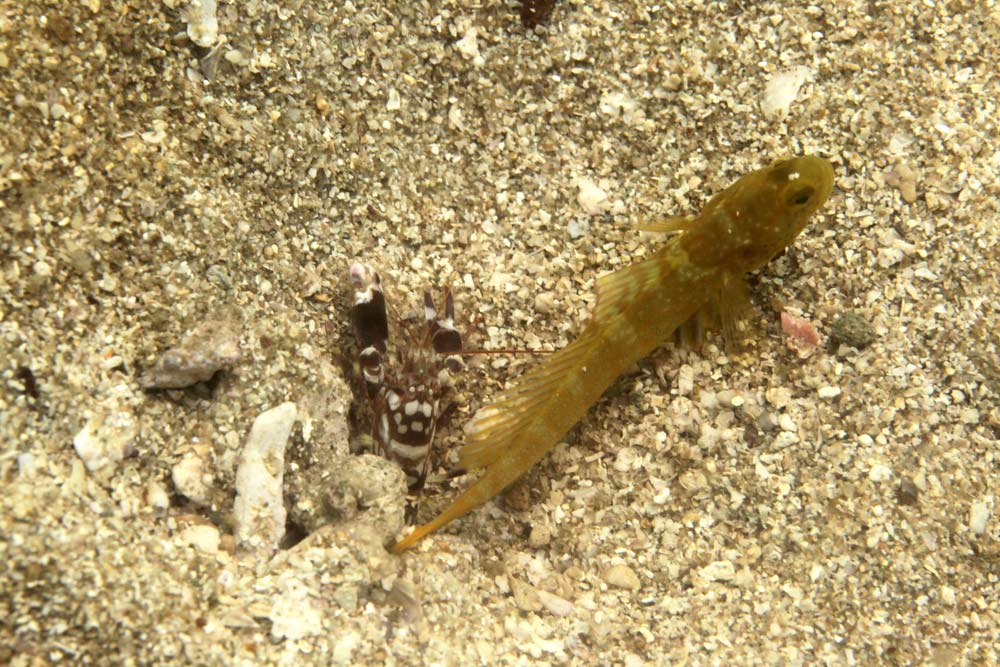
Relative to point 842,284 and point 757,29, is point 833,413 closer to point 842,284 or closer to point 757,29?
point 842,284

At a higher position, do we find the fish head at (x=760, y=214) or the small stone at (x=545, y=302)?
the fish head at (x=760, y=214)

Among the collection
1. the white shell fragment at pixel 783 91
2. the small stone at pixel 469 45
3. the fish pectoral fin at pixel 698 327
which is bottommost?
the fish pectoral fin at pixel 698 327

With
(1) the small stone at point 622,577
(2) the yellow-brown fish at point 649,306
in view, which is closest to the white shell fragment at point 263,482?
(2) the yellow-brown fish at point 649,306

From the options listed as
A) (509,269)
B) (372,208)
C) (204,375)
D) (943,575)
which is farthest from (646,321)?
(204,375)

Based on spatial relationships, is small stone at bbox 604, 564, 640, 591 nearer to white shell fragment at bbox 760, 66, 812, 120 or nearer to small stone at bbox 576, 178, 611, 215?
small stone at bbox 576, 178, 611, 215

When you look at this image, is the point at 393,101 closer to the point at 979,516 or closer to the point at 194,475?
the point at 194,475

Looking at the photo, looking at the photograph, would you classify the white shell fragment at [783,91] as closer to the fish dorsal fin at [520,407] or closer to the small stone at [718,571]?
the fish dorsal fin at [520,407]

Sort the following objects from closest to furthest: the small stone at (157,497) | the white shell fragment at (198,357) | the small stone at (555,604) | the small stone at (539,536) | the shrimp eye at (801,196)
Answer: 1. the small stone at (157,497)
2. the white shell fragment at (198,357)
3. the small stone at (555,604)
4. the shrimp eye at (801,196)
5. the small stone at (539,536)
